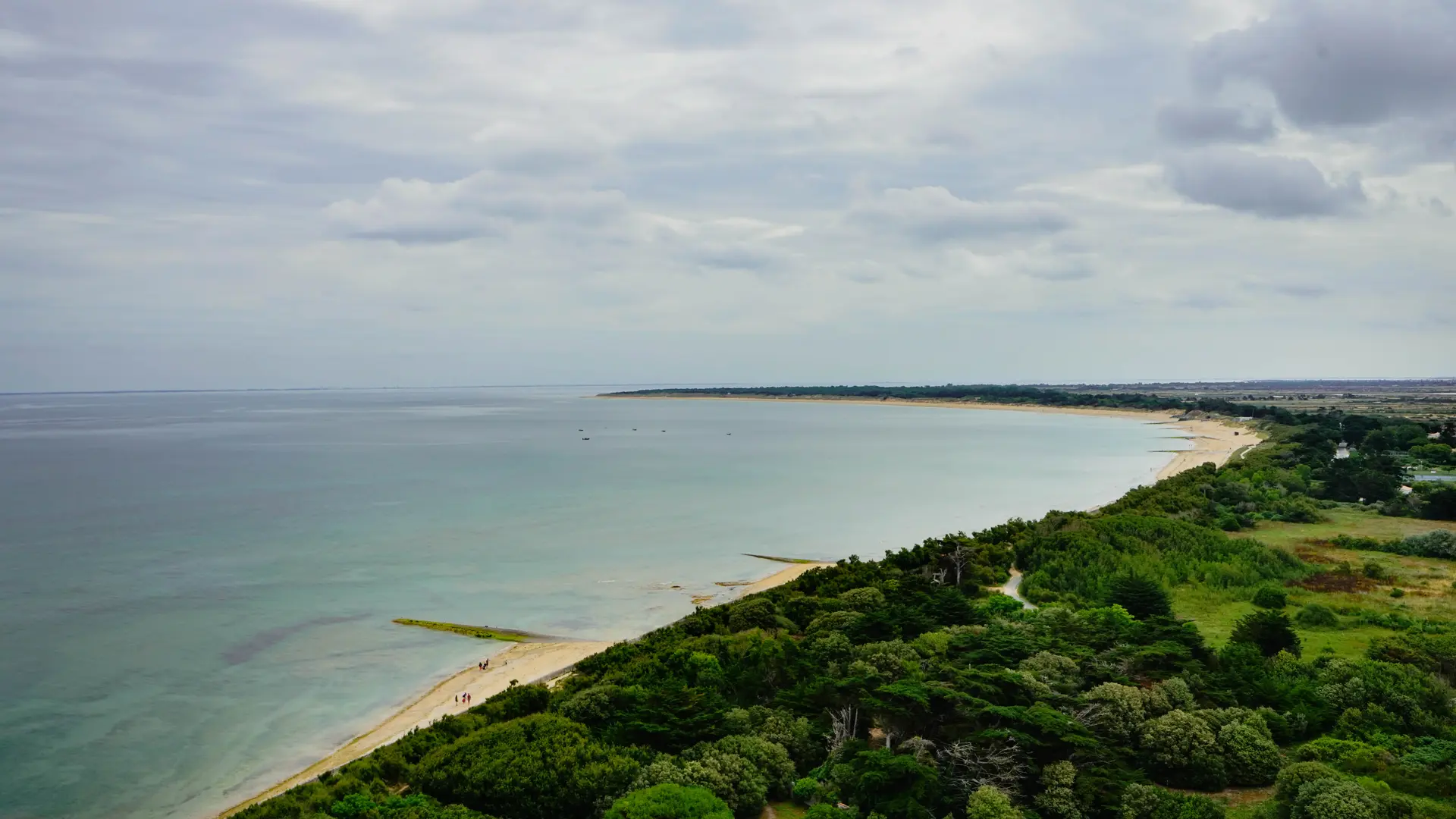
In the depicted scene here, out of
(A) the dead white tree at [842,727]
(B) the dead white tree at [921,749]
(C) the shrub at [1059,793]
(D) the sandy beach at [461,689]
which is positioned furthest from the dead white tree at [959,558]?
(C) the shrub at [1059,793]

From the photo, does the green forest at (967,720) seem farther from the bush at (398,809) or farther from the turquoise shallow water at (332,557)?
the turquoise shallow water at (332,557)

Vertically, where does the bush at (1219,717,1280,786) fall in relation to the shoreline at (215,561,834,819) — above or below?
above

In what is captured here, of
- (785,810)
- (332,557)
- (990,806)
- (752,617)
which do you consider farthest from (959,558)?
(332,557)

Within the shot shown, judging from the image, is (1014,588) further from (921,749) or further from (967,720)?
(921,749)

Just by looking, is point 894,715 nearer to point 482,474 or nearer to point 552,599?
point 552,599

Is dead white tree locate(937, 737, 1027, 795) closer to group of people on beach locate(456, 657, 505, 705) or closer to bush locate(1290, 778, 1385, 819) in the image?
bush locate(1290, 778, 1385, 819)

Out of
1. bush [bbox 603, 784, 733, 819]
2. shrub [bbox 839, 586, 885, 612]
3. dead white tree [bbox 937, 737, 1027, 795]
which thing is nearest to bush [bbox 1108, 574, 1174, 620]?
shrub [bbox 839, 586, 885, 612]
